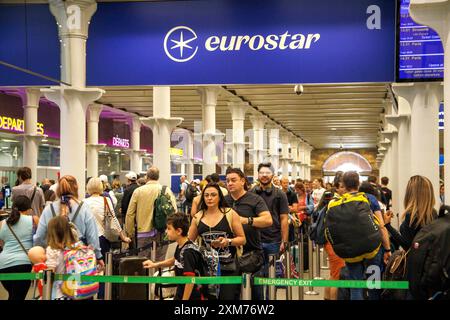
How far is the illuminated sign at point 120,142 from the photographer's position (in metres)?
32.6

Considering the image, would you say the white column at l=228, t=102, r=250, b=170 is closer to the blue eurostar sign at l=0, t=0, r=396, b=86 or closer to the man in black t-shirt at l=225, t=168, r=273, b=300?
the blue eurostar sign at l=0, t=0, r=396, b=86

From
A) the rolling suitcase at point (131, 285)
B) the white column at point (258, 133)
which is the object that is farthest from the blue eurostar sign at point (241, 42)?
the white column at point (258, 133)

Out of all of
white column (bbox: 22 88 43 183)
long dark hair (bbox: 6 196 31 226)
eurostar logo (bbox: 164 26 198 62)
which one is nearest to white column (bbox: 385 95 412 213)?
eurostar logo (bbox: 164 26 198 62)

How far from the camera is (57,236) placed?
541 centimetres

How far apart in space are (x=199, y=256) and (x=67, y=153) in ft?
20.0

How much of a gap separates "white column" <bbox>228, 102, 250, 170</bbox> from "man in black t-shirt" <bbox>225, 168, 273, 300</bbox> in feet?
65.5

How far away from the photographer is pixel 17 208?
6695mm

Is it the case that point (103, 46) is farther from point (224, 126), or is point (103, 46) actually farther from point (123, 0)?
point (224, 126)

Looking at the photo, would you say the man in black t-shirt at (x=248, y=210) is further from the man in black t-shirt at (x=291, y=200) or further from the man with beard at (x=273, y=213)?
the man in black t-shirt at (x=291, y=200)

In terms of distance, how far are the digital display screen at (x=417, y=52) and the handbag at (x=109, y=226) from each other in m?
4.54

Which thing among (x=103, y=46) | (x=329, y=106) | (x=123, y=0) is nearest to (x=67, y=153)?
(x=103, y=46)

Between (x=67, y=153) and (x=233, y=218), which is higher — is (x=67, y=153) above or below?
above

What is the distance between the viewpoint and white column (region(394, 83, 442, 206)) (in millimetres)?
10547
